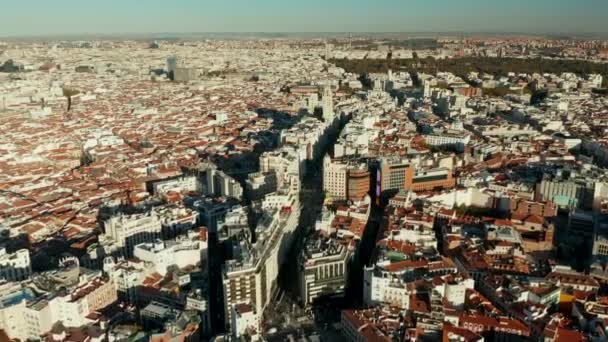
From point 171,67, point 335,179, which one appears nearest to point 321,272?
point 335,179

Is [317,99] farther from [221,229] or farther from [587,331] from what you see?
[587,331]

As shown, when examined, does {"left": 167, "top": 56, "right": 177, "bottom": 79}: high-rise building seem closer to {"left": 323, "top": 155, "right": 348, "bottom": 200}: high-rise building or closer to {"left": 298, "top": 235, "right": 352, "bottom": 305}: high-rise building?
{"left": 323, "top": 155, "right": 348, "bottom": 200}: high-rise building

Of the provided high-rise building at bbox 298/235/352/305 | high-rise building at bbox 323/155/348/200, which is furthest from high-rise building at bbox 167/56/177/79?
high-rise building at bbox 298/235/352/305

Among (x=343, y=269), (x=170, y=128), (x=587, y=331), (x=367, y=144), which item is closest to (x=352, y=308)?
(x=343, y=269)

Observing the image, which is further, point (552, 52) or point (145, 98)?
point (552, 52)

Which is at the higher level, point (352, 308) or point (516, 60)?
point (516, 60)

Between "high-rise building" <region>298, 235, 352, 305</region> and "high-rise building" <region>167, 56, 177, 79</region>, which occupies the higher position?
"high-rise building" <region>167, 56, 177, 79</region>

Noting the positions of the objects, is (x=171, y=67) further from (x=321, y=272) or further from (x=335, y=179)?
(x=321, y=272)

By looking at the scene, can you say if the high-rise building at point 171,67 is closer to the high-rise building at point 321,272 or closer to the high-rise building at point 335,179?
the high-rise building at point 335,179

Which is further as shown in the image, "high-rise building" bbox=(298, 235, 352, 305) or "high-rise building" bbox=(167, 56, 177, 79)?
"high-rise building" bbox=(167, 56, 177, 79)

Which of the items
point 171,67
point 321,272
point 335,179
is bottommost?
point 321,272

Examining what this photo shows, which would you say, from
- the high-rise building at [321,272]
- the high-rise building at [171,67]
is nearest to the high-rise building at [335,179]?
the high-rise building at [321,272]
